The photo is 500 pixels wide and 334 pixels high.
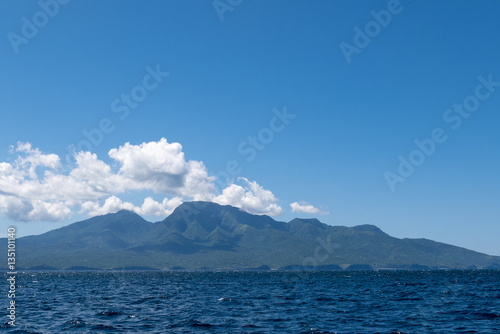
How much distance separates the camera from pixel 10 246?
42.8 meters

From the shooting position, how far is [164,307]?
55.2 metres

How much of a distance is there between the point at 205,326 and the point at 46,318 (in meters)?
19.7

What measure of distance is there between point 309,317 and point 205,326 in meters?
12.5

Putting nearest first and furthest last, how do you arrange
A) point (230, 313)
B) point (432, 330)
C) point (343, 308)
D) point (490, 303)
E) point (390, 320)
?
1. point (432, 330)
2. point (390, 320)
3. point (230, 313)
4. point (343, 308)
5. point (490, 303)

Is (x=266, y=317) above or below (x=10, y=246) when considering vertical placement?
below

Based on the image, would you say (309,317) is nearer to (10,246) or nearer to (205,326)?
(205,326)

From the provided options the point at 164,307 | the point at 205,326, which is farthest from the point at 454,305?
the point at 164,307

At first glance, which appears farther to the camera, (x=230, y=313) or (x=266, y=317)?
(x=230, y=313)

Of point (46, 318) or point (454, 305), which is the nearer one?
point (46, 318)

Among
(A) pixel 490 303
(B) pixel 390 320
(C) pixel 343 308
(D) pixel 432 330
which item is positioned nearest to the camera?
(D) pixel 432 330

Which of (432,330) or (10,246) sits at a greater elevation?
(10,246)

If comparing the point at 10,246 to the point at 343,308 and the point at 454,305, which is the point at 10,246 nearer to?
the point at 343,308

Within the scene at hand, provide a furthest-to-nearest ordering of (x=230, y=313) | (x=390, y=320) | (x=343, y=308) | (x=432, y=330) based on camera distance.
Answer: (x=343, y=308) → (x=230, y=313) → (x=390, y=320) → (x=432, y=330)

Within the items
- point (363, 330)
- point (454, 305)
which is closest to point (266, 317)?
point (363, 330)
